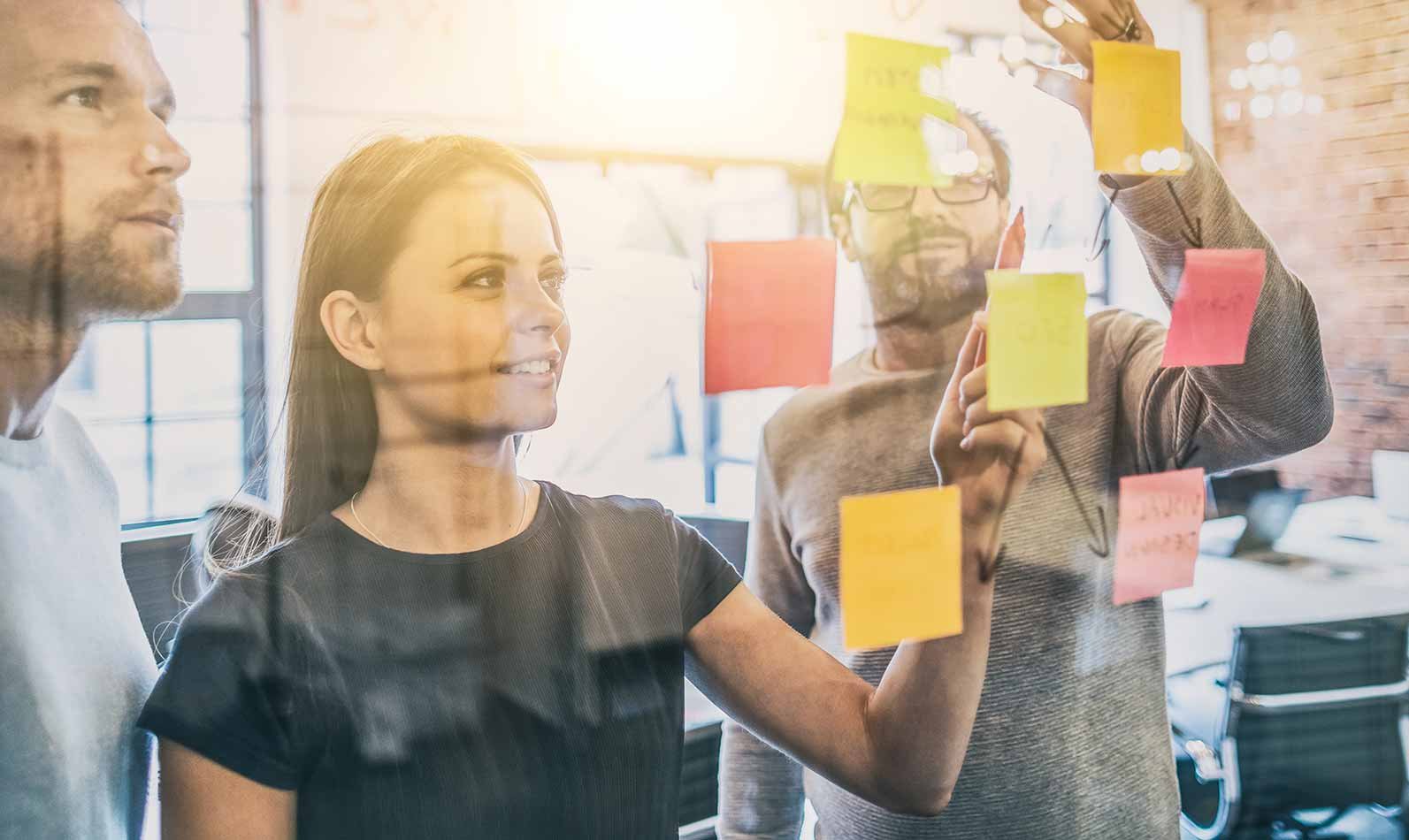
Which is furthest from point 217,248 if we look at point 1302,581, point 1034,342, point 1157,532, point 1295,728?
point 1295,728

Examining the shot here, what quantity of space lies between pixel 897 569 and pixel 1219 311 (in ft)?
1.37

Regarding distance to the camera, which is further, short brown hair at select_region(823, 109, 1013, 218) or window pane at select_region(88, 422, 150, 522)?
short brown hair at select_region(823, 109, 1013, 218)

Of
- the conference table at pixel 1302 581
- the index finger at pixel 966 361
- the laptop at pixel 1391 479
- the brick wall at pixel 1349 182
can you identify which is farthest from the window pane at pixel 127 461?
the laptop at pixel 1391 479

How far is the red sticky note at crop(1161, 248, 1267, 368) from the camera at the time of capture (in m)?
0.94

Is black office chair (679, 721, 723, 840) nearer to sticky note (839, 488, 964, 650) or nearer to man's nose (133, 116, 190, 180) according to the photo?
sticky note (839, 488, 964, 650)

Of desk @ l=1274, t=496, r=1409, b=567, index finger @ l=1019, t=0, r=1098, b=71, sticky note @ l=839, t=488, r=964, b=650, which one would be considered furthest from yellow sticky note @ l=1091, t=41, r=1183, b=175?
desk @ l=1274, t=496, r=1409, b=567

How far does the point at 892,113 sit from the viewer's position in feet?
2.80

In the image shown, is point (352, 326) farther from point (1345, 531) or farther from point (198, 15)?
point (1345, 531)

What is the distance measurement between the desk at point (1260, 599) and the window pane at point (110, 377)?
1413 millimetres

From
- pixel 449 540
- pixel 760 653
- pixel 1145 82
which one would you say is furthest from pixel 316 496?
pixel 1145 82

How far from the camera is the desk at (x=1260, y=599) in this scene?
1.47 m

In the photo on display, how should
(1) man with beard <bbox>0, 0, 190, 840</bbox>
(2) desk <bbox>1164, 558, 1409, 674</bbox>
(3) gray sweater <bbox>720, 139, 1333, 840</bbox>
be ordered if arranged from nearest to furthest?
1. (1) man with beard <bbox>0, 0, 190, 840</bbox>
2. (3) gray sweater <bbox>720, 139, 1333, 840</bbox>
3. (2) desk <bbox>1164, 558, 1409, 674</bbox>

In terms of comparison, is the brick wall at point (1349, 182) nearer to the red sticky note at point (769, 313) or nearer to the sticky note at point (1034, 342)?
the sticky note at point (1034, 342)

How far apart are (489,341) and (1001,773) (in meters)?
0.61
